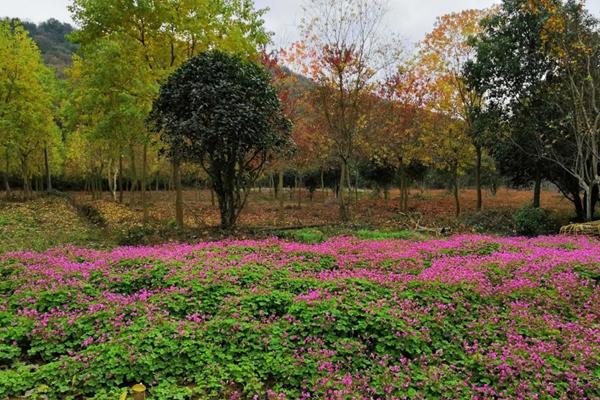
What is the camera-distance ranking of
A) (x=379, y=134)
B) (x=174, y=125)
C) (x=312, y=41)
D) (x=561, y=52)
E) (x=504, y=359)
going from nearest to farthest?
(x=504, y=359)
(x=174, y=125)
(x=561, y=52)
(x=312, y=41)
(x=379, y=134)

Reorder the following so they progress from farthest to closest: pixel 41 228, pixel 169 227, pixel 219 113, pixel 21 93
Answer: pixel 21 93 → pixel 41 228 → pixel 169 227 → pixel 219 113

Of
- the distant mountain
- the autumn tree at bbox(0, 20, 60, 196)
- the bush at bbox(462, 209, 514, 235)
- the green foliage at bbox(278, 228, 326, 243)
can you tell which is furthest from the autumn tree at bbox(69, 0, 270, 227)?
the distant mountain

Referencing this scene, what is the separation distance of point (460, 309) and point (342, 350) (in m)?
2.14

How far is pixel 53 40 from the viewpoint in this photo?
113500mm

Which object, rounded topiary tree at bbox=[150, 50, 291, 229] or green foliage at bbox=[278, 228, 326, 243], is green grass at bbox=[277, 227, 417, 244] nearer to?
green foliage at bbox=[278, 228, 326, 243]

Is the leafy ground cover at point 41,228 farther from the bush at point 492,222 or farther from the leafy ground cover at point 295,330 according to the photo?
the bush at point 492,222

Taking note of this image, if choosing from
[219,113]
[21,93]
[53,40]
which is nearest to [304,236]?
[219,113]

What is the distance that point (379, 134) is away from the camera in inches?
1056

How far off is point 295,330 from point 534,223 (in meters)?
15.3

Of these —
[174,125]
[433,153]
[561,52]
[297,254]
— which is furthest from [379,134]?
[297,254]

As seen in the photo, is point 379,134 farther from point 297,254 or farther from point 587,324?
point 587,324

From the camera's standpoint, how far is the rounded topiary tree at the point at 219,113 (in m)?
13.2

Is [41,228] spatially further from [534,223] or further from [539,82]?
[539,82]

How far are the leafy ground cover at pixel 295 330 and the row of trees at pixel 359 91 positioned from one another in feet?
24.6
